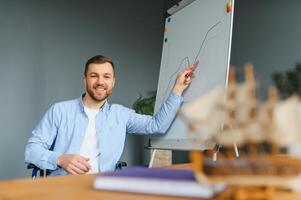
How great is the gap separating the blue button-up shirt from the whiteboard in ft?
0.25

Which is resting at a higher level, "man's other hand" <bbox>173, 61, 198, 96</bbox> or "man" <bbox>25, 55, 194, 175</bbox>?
"man's other hand" <bbox>173, 61, 198, 96</bbox>

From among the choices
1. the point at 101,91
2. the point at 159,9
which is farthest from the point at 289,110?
the point at 159,9

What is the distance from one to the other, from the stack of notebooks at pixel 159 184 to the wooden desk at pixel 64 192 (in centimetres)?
1

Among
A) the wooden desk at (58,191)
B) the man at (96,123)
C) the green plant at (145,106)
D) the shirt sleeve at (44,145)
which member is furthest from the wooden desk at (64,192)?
the green plant at (145,106)

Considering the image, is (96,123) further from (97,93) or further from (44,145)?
(44,145)

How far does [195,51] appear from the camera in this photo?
1912 millimetres

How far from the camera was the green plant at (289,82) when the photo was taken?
61cm

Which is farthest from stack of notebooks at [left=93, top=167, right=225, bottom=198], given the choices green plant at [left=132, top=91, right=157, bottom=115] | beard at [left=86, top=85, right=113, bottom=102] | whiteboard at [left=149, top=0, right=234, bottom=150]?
green plant at [left=132, top=91, right=157, bottom=115]

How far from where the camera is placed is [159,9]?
3.54 meters

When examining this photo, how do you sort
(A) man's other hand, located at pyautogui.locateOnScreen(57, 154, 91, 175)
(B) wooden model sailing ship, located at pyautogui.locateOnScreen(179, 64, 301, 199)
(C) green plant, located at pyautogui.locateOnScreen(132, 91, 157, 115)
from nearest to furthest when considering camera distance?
(B) wooden model sailing ship, located at pyautogui.locateOnScreen(179, 64, 301, 199) < (A) man's other hand, located at pyautogui.locateOnScreen(57, 154, 91, 175) < (C) green plant, located at pyautogui.locateOnScreen(132, 91, 157, 115)

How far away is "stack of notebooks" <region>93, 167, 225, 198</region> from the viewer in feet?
2.06

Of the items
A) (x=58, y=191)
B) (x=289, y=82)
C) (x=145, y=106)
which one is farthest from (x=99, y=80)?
(x=289, y=82)

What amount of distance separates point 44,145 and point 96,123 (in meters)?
0.29

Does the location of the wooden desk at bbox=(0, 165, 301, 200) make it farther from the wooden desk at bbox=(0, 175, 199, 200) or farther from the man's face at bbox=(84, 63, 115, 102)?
the man's face at bbox=(84, 63, 115, 102)
